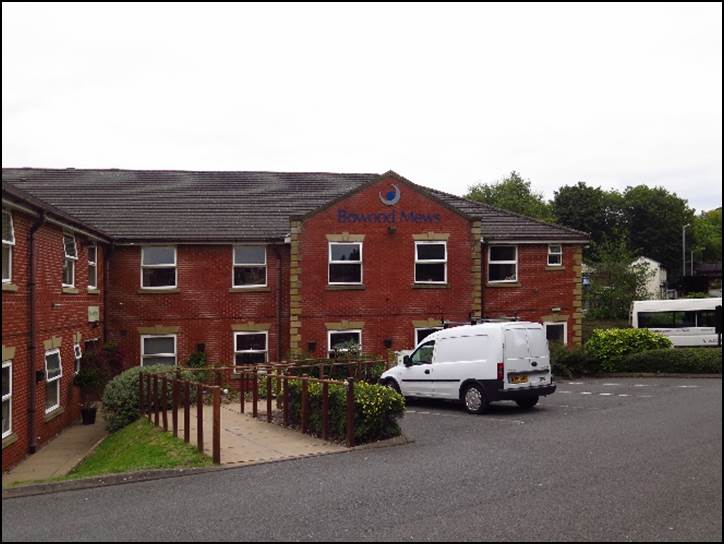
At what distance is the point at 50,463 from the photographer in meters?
13.9

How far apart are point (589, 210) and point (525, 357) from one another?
62.4 meters

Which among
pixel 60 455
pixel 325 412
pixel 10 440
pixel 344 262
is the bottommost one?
pixel 60 455

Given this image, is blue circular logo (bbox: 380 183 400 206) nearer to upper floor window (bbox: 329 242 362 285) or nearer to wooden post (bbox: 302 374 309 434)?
upper floor window (bbox: 329 242 362 285)

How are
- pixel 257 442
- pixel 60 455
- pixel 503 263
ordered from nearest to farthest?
pixel 257 442 → pixel 60 455 → pixel 503 263

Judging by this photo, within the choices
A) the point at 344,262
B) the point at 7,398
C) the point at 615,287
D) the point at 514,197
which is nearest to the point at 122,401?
the point at 7,398

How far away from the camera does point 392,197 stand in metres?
24.9

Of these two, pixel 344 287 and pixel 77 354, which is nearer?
pixel 77 354

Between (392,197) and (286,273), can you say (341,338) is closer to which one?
(286,273)

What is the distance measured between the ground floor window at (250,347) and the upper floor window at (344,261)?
3109 millimetres

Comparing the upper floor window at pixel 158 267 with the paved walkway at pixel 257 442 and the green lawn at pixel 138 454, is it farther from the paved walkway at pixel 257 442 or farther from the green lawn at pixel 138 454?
the paved walkway at pixel 257 442

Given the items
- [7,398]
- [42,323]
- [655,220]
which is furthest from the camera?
[655,220]

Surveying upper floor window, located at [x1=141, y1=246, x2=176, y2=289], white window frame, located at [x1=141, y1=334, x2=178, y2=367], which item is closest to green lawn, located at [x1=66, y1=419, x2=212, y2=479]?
white window frame, located at [x1=141, y1=334, x2=178, y2=367]

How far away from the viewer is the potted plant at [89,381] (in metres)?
18.8

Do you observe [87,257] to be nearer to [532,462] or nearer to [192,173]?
[192,173]
